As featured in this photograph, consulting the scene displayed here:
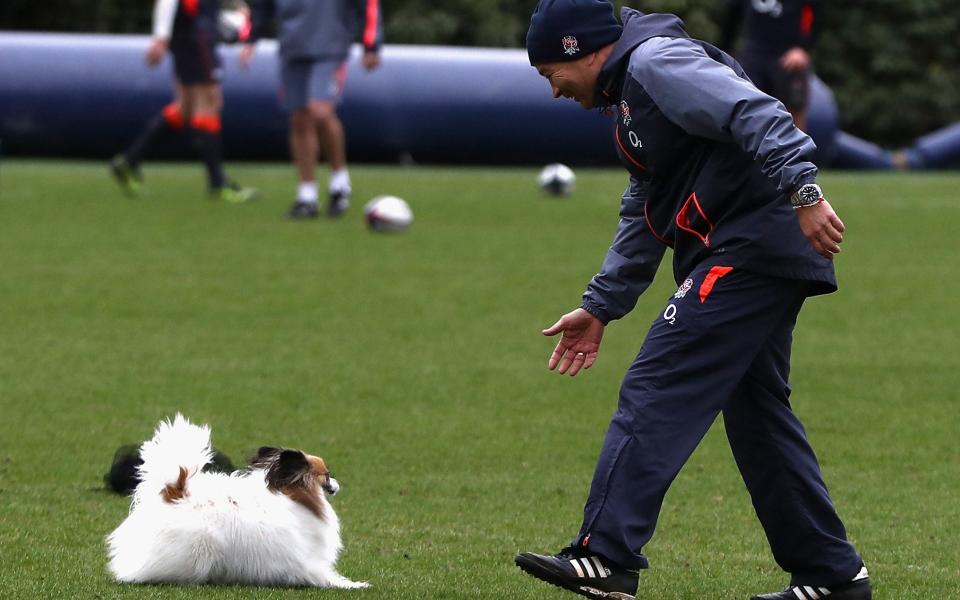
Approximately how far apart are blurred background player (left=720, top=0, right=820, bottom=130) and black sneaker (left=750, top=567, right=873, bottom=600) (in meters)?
10.6

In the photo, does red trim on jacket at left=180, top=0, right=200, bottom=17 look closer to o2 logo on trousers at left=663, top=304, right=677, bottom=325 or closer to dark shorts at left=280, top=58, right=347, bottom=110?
dark shorts at left=280, top=58, right=347, bottom=110

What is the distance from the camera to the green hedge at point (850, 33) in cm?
3016

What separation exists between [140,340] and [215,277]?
2159 millimetres

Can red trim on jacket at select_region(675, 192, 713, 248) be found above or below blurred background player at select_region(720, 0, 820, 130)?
above

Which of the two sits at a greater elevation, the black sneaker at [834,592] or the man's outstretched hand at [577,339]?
the man's outstretched hand at [577,339]

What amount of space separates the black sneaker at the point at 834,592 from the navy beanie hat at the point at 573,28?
143cm

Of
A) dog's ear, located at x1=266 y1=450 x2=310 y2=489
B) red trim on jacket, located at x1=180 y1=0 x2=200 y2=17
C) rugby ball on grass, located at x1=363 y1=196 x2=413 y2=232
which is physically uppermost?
dog's ear, located at x1=266 y1=450 x2=310 y2=489

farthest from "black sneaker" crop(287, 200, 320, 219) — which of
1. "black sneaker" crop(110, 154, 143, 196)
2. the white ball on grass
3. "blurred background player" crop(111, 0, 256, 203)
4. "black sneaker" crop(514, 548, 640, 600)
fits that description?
"black sneaker" crop(514, 548, 640, 600)

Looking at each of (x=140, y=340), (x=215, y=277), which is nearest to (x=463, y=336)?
(x=140, y=340)

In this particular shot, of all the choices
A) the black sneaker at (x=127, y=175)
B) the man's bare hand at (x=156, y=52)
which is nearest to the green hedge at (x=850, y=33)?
the black sneaker at (x=127, y=175)

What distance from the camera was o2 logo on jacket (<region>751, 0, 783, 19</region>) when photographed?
14.7 m

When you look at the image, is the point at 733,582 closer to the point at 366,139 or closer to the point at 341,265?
the point at 341,265

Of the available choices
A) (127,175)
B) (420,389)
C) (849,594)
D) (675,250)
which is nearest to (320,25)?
(127,175)

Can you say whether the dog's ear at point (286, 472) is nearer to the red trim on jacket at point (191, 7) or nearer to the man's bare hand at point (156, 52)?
the man's bare hand at point (156, 52)
